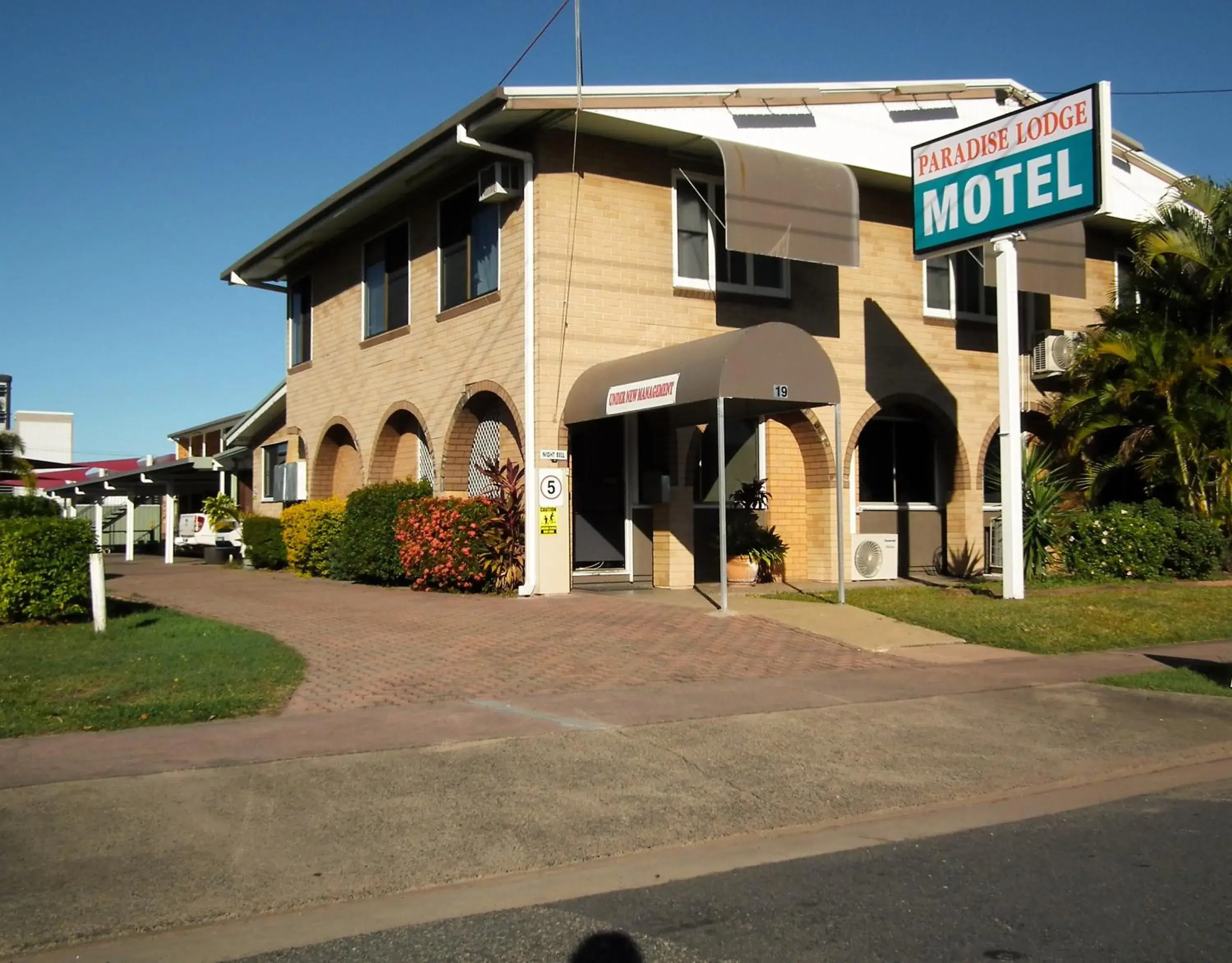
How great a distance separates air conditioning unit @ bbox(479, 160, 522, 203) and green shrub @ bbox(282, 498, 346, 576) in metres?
6.61

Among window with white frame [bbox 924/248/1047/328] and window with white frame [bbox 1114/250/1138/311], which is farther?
window with white frame [bbox 1114/250/1138/311]

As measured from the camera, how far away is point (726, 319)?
17641 mm

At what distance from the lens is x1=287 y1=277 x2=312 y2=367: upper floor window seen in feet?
79.8

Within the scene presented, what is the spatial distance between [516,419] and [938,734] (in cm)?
912

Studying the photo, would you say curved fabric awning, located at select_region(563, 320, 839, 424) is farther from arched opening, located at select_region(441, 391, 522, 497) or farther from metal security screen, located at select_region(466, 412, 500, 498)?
metal security screen, located at select_region(466, 412, 500, 498)

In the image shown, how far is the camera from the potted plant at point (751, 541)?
17984 mm

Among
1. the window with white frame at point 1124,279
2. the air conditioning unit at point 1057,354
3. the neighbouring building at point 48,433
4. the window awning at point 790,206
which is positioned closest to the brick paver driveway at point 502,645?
the window awning at point 790,206

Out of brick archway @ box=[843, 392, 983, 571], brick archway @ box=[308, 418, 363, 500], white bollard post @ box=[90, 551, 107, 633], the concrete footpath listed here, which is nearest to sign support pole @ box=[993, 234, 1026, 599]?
brick archway @ box=[843, 392, 983, 571]

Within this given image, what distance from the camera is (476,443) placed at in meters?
18.6

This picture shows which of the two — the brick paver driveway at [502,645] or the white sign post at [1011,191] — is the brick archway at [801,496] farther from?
the brick paver driveway at [502,645]

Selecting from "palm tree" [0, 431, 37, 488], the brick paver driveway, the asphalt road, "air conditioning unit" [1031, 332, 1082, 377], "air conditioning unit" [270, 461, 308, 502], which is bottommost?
the asphalt road

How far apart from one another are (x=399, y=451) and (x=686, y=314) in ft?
21.9

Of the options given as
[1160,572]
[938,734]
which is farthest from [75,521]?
[1160,572]

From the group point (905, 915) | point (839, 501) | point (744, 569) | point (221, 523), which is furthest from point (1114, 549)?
point (221, 523)
